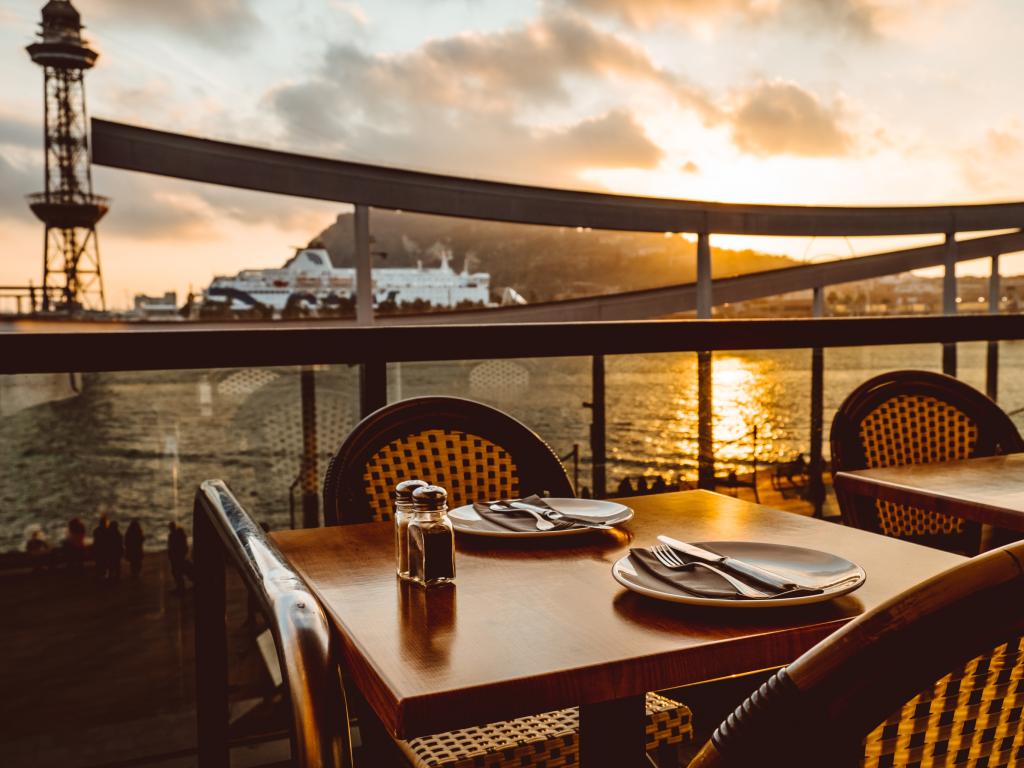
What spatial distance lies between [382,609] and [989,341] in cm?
331

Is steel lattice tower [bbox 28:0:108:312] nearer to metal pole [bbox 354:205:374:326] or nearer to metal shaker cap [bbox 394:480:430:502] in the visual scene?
metal pole [bbox 354:205:374:326]

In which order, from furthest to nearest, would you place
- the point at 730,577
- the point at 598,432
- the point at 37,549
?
the point at 598,432, the point at 37,549, the point at 730,577

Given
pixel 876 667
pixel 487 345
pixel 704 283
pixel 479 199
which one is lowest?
pixel 876 667

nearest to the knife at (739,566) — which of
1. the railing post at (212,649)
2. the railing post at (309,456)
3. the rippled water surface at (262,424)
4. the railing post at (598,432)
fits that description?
the railing post at (212,649)

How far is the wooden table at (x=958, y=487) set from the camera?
1.74 metres

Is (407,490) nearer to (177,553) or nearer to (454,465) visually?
(454,465)

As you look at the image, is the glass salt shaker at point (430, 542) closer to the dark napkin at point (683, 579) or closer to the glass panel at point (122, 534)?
the dark napkin at point (683, 579)

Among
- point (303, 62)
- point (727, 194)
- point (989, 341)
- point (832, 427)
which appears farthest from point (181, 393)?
point (303, 62)

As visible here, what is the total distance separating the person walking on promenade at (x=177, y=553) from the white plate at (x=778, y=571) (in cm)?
166

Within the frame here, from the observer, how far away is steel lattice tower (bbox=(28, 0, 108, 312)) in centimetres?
3600

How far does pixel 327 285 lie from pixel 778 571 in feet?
174

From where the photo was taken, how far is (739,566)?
3.98ft

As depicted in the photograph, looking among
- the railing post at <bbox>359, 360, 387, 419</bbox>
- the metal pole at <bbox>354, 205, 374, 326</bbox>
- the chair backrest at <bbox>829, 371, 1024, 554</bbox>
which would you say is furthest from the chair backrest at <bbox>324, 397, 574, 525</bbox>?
the metal pole at <bbox>354, 205, 374, 326</bbox>

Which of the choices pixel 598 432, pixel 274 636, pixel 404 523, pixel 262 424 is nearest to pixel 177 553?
pixel 262 424
